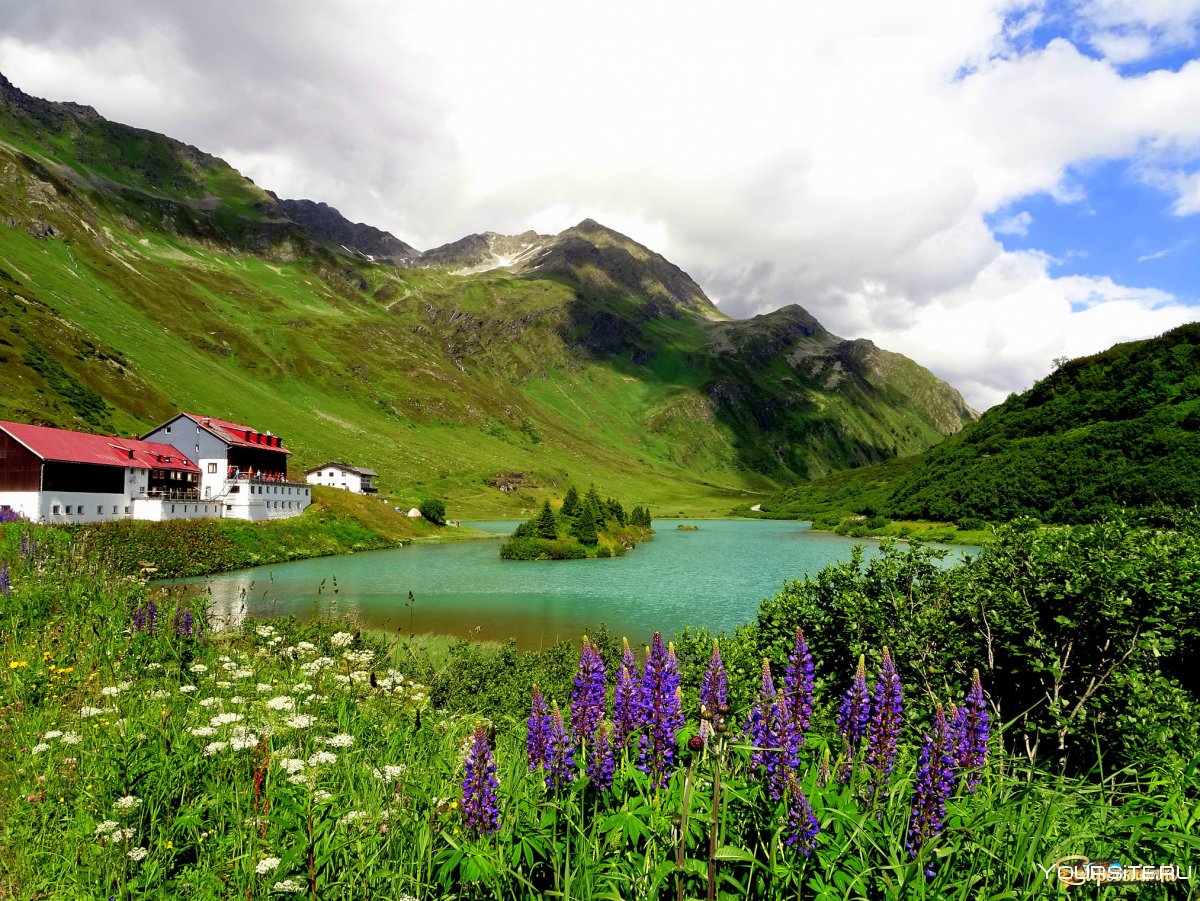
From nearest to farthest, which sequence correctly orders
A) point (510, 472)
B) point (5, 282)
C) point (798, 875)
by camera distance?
point (798, 875), point (5, 282), point (510, 472)

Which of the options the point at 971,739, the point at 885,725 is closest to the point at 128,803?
the point at 885,725

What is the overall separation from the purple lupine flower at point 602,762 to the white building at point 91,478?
2724 inches

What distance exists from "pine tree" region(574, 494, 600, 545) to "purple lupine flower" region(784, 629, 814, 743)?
256 feet

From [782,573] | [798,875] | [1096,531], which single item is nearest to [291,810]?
[798,875]

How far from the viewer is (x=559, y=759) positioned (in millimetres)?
5277

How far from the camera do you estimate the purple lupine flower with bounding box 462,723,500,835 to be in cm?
477

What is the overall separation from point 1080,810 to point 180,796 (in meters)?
9.73

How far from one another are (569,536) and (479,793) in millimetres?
79719

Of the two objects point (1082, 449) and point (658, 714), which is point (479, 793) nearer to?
point (658, 714)

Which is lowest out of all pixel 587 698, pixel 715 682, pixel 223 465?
pixel 587 698

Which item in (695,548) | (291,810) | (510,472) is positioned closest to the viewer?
(291,810)

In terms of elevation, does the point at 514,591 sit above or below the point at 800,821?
below

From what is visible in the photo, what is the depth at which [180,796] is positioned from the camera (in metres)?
6.93

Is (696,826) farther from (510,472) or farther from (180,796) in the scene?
(510,472)
